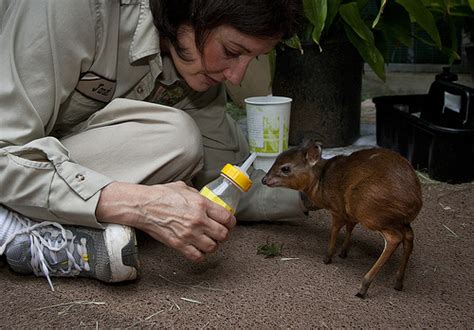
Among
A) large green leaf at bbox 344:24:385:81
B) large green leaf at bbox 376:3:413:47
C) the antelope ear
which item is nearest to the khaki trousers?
the antelope ear

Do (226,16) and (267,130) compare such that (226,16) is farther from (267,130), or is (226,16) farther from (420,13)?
(420,13)

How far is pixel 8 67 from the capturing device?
5.63 ft

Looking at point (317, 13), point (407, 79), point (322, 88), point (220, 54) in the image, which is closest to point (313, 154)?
point (220, 54)

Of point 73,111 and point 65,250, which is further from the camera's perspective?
point 73,111

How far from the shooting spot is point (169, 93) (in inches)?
86.6

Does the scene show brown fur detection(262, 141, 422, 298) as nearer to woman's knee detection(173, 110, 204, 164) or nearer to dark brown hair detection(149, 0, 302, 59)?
woman's knee detection(173, 110, 204, 164)

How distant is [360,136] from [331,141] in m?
0.32

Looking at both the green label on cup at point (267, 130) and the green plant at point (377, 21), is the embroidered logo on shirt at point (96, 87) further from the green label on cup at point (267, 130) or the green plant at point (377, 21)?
the green plant at point (377, 21)

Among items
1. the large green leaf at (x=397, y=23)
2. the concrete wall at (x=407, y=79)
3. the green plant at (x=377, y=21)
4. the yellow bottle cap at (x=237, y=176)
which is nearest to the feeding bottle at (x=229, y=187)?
the yellow bottle cap at (x=237, y=176)

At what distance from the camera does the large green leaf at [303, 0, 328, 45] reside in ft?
9.50

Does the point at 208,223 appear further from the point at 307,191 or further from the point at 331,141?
the point at 331,141

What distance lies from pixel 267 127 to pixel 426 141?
2.52 ft

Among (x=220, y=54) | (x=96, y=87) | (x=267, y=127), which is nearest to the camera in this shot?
(x=220, y=54)

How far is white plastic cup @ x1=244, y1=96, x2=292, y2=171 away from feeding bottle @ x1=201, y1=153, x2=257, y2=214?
997 millimetres
